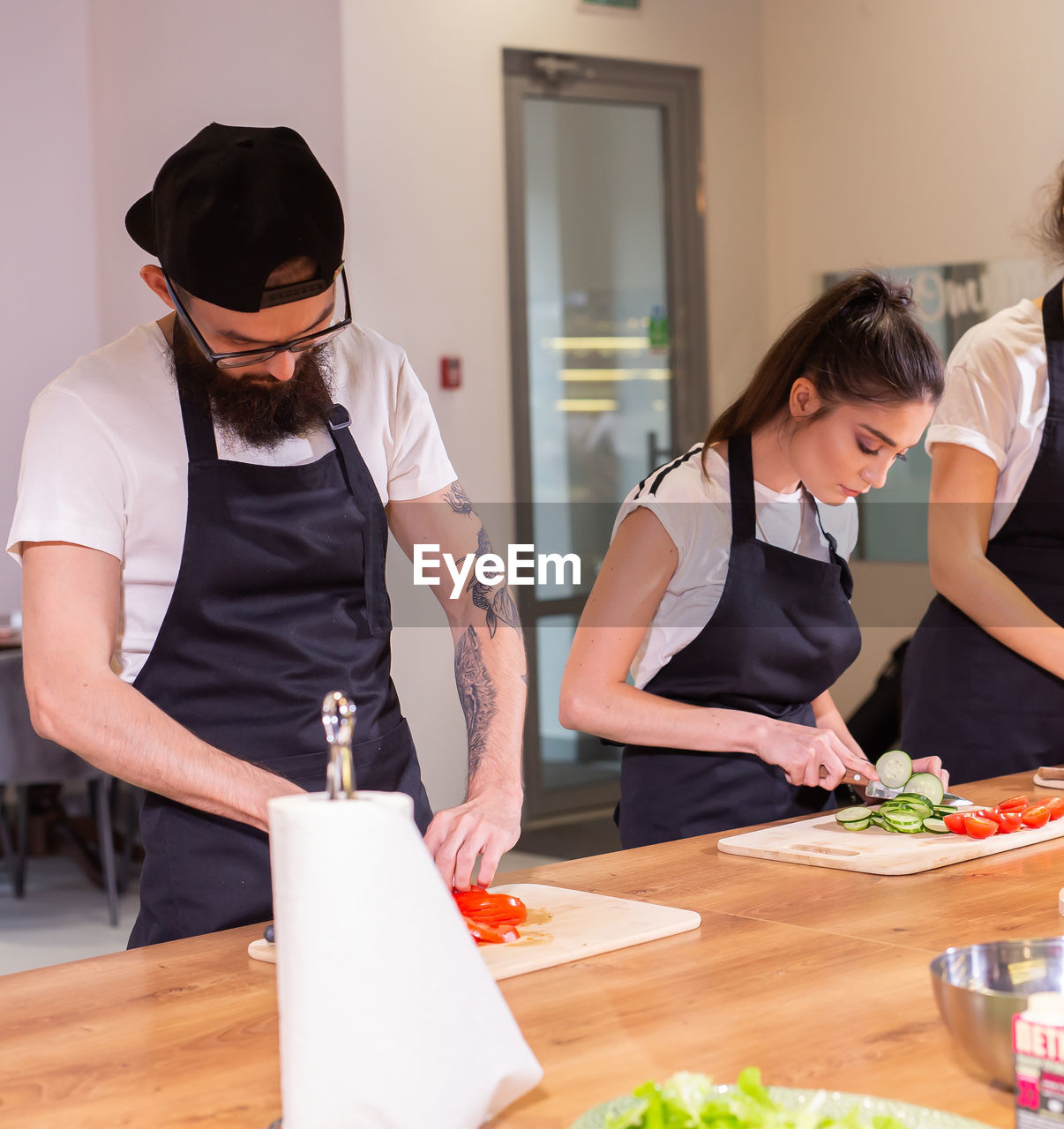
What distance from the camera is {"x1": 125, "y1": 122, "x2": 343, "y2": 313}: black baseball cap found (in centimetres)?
156

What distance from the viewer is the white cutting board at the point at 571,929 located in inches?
51.6

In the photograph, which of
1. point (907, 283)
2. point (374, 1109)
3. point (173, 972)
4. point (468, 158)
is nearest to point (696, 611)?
point (907, 283)

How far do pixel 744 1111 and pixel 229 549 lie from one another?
107 cm

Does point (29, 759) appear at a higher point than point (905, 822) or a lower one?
lower

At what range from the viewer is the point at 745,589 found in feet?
6.97

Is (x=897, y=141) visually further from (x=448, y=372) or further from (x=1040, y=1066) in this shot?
(x=1040, y=1066)

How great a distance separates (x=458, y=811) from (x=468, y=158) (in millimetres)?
3778

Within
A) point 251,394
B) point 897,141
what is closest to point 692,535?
point 251,394

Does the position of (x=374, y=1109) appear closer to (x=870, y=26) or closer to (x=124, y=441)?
(x=124, y=441)

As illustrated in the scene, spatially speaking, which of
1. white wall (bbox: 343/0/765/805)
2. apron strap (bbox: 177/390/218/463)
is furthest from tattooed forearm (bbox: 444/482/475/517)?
white wall (bbox: 343/0/765/805)

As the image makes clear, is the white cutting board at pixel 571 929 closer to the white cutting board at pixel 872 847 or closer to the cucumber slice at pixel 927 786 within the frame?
the white cutting board at pixel 872 847

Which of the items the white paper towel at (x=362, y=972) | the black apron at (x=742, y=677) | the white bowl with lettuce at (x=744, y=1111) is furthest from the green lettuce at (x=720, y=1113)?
the black apron at (x=742, y=677)

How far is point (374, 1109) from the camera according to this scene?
87 cm

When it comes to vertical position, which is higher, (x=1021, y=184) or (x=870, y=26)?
(x=870, y=26)
